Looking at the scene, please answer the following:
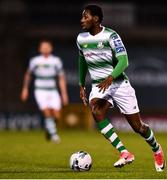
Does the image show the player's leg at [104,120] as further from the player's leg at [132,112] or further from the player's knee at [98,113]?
the player's leg at [132,112]

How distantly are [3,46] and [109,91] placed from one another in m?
14.7

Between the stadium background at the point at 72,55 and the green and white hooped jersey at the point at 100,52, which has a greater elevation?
the green and white hooped jersey at the point at 100,52

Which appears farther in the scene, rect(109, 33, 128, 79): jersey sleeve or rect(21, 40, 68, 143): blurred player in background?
rect(21, 40, 68, 143): blurred player in background

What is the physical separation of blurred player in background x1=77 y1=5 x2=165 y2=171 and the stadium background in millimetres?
13703

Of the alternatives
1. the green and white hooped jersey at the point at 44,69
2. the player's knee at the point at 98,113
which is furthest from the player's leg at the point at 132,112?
the green and white hooped jersey at the point at 44,69

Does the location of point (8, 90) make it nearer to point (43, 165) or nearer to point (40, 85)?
point (40, 85)

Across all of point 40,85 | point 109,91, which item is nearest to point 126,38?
point 40,85

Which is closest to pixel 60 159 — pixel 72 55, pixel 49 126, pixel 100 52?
pixel 100 52

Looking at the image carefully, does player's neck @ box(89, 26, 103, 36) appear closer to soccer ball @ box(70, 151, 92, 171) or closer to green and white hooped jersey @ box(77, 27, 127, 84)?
green and white hooped jersey @ box(77, 27, 127, 84)

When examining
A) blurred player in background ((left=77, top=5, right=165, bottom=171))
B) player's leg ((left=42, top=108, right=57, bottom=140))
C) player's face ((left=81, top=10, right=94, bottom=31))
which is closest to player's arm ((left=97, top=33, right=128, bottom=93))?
blurred player in background ((left=77, top=5, right=165, bottom=171))

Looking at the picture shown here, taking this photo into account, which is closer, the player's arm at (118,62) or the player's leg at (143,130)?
the player's arm at (118,62)

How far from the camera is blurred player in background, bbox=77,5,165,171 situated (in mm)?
10969

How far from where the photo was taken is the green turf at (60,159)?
1043 centimetres

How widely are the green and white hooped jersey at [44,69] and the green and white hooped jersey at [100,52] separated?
27.1ft
